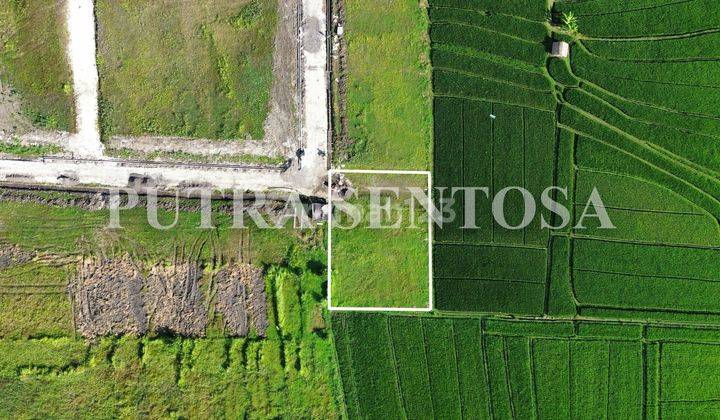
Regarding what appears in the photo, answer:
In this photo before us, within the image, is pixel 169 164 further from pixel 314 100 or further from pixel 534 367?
pixel 534 367

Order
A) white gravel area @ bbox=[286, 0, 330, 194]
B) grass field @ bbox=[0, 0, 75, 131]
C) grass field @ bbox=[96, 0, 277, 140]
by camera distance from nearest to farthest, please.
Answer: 1. grass field @ bbox=[0, 0, 75, 131]
2. grass field @ bbox=[96, 0, 277, 140]
3. white gravel area @ bbox=[286, 0, 330, 194]

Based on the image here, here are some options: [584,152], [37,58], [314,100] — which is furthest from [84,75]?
[584,152]

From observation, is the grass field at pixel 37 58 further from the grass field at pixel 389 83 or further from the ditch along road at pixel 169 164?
the grass field at pixel 389 83

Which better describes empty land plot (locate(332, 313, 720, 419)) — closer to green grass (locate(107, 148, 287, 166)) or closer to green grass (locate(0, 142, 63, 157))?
green grass (locate(107, 148, 287, 166))

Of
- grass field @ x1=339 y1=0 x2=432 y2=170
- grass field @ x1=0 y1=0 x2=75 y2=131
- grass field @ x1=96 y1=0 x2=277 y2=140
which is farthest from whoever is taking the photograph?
grass field @ x1=339 y1=0 x2=432 y2=170

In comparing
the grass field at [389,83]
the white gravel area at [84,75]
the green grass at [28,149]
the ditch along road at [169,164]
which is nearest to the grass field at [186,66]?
the white gravel area at [84,75]

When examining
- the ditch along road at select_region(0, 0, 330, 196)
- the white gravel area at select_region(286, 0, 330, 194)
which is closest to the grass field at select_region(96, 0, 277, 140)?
the ditch along road at select_region(0, 0, 330, 196)

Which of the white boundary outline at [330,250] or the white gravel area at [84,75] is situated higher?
the white gravel area at [84,75]
